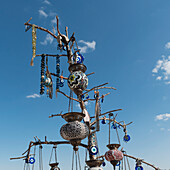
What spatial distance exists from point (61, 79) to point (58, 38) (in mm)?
753

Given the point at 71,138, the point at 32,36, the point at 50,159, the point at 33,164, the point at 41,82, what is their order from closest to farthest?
the point at 71,138 → the point at 41,82 → the point at 32,36 → the point at 50,159 → the point at 33,164

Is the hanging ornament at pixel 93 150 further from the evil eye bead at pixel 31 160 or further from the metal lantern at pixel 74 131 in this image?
the evil eye bead at pixel 31 160

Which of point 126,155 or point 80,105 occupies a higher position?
point 80,105

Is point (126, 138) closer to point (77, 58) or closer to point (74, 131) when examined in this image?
point (77, 58)

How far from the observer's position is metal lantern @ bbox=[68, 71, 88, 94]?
8.90ft

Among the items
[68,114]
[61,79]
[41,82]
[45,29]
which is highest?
[45,29]

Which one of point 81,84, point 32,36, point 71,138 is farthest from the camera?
point 32,36

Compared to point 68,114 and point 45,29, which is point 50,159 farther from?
point 45,29

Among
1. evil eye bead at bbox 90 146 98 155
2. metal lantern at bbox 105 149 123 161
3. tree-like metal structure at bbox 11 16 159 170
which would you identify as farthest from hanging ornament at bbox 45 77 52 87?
metal lantern at bbox 105 149 123 161

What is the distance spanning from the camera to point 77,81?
8.87ft

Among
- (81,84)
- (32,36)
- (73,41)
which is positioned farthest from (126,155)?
(32,36)

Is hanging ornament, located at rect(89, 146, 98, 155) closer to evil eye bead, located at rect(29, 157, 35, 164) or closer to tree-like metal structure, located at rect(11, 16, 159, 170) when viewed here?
tree-like metal structure, located at rect(11, 16, 159, 170)

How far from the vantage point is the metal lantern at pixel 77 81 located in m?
2.71

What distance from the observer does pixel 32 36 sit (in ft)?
11.0
